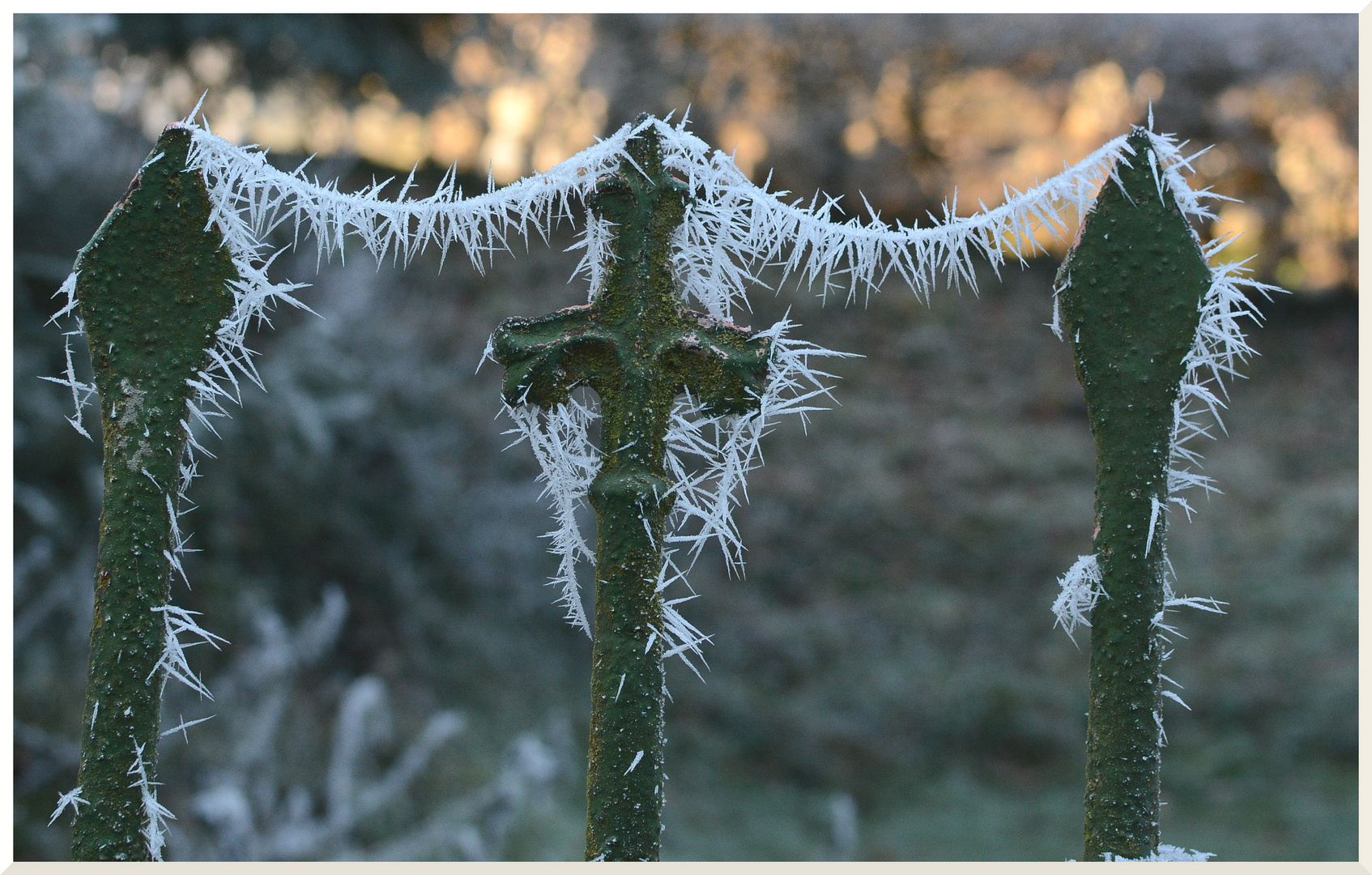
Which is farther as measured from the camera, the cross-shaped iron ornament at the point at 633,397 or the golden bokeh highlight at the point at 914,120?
the golden bokeh highlight at the point at 914,120

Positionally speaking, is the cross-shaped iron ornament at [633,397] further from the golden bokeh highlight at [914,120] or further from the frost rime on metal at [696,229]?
the golden bokeh highlight at [914,120]

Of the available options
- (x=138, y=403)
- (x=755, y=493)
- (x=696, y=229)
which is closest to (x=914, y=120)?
(x=755, y=493)

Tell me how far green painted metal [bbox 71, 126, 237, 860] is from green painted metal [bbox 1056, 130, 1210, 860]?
987 millimetres

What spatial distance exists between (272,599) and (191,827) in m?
0.99

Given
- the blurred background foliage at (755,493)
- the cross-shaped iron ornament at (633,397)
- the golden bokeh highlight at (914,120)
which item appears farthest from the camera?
the golden bokeh highlight at (914,120)

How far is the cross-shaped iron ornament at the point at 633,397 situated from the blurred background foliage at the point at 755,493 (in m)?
1.31

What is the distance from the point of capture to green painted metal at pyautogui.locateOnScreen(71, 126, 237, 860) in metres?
1.03

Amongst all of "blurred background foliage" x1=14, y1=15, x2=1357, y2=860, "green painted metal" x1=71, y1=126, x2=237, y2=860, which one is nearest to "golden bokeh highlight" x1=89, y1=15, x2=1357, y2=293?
"blurred background foliage" x1=14, y1=15, x2=1357, y2=860

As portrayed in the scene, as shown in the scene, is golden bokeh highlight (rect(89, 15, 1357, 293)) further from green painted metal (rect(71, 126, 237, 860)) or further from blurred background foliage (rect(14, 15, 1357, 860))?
green painted metal (rect(71, 126, 237, 860))

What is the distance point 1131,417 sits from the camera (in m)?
1.01

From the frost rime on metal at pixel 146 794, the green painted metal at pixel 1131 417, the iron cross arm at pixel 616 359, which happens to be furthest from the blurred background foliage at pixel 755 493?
the green painted metal at pixel 1131 417

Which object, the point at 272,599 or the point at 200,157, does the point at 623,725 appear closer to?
the point at 200,157

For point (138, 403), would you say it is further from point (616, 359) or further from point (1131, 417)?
point (1131, 417)

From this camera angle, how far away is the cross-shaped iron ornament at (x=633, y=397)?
99 centimetres
